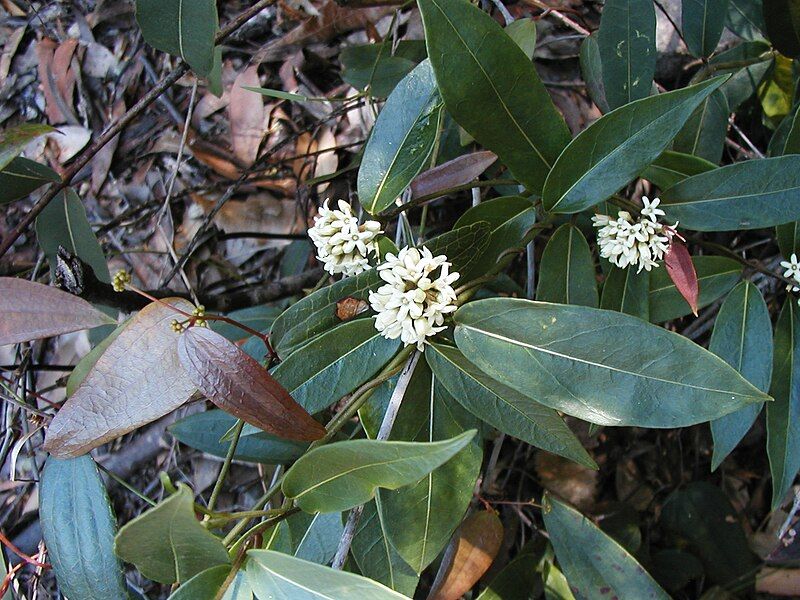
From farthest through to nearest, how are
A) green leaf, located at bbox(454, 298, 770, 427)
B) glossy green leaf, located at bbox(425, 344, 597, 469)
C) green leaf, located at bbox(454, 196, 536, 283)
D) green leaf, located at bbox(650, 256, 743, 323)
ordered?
1. green leaf, located at bbox(650, 256, 743, 323)
2. green leaf, located at bbox(454, 196, 536, 283)
3. glossy green leaf, located at bbox(425, 344, 597, 469)
4. green leaf, located at bbox(454, 298, 770, 427)

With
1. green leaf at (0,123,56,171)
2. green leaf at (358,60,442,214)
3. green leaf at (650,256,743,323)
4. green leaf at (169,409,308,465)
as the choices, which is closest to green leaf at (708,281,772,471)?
green leaf at (650,256,743,323)

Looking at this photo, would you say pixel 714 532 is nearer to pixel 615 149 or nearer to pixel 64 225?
pixel 615 149

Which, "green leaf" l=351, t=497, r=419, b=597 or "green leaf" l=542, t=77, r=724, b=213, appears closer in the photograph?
"green leaf" l=542, t=77, r=724, b=213

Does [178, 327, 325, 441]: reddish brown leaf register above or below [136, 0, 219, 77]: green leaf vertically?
below

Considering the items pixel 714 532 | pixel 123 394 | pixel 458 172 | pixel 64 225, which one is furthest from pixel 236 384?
pixel 714 532

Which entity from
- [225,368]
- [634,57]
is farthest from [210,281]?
[634,57]

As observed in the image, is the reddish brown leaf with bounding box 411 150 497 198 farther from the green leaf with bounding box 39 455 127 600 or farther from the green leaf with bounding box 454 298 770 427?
the green leaf with bounding box 39 455 127 600
